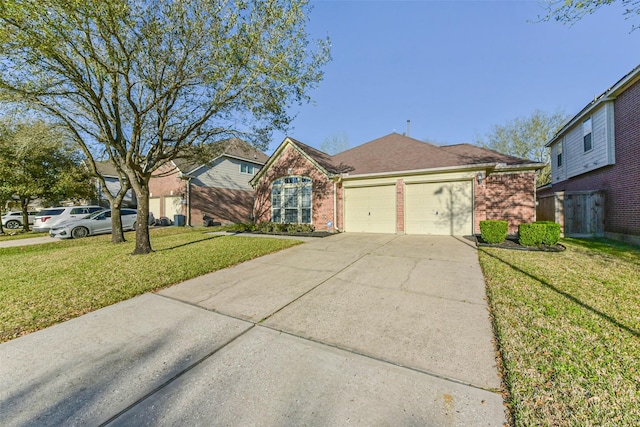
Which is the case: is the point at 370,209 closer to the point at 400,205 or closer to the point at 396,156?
the point at 400,205

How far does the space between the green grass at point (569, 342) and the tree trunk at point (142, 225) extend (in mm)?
8774

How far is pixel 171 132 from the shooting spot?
9234 mm

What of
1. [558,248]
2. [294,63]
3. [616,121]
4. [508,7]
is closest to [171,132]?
[294,63]

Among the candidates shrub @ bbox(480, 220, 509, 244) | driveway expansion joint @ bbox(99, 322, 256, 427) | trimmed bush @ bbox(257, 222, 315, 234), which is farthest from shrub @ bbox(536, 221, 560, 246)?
driveway expansion joint @ bbox(99, 322, 256, 427)

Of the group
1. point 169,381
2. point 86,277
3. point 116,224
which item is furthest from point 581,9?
point 116,224

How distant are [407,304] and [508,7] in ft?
31.7

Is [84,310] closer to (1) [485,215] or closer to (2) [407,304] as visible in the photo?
(2) [407,304]

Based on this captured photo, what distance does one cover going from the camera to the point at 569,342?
8.38ft

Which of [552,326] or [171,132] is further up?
[171,132]

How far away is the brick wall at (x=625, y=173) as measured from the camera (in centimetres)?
813

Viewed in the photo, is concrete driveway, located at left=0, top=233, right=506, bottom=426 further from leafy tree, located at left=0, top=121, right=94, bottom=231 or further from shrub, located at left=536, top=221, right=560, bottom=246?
leafy tree, located at left=0, top=121, right=94, bottom=231

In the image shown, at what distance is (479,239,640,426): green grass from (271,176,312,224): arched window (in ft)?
30.7

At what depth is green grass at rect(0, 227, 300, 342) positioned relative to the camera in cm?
346

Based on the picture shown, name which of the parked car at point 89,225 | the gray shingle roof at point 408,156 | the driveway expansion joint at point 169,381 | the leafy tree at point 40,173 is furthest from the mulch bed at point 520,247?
the leafy tree at point 40,173
